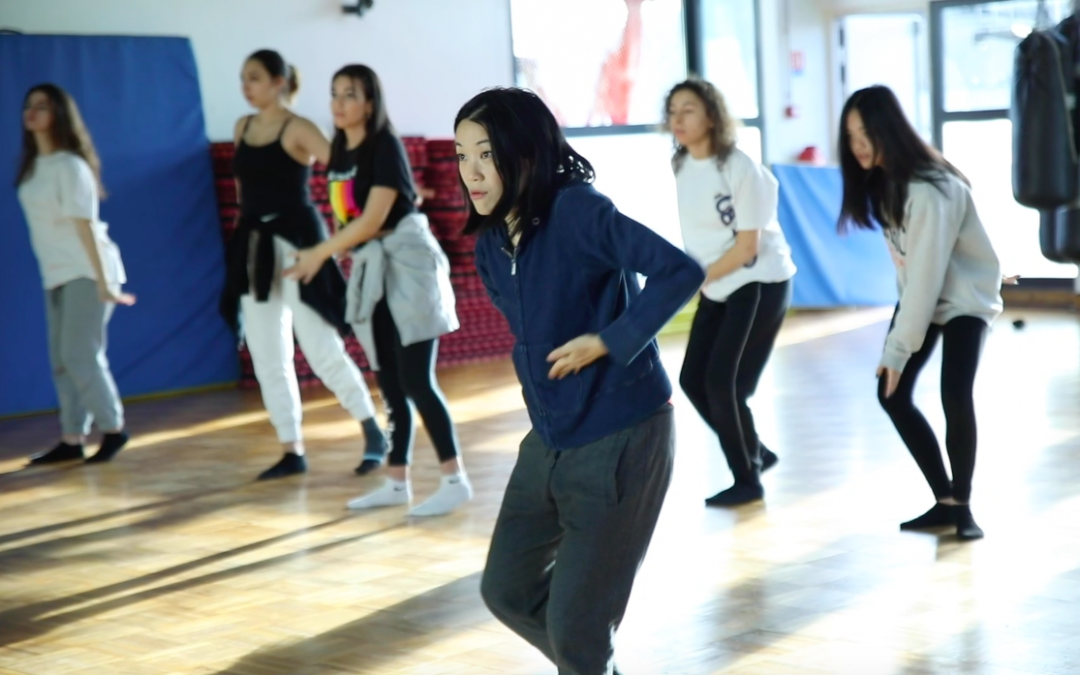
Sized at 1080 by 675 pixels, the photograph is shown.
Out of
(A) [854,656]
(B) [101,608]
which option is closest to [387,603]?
(B) [101,608]

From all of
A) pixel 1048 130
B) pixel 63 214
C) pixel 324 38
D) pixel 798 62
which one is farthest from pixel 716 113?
pixel 798 62

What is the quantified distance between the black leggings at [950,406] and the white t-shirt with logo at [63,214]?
3.53m

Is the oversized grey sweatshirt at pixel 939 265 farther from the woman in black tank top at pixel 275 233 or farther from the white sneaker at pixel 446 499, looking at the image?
the woman in black tank top at pixel 275 233

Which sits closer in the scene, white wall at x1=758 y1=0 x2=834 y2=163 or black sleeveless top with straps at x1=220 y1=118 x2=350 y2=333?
black sleeveless top with straps at x1=220 y1=118 x2=350 y2=333

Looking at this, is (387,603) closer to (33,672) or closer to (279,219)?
(33,672)

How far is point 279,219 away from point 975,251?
2548 millimetres

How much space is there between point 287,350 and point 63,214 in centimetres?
126

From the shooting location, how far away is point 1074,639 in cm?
306

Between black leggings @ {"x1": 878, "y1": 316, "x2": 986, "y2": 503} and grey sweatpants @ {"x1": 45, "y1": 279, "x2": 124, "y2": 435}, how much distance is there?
3595 mm

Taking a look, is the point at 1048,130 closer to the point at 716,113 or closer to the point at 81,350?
the point at 716,113

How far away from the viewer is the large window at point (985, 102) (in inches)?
445

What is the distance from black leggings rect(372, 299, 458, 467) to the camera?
4.66 meters

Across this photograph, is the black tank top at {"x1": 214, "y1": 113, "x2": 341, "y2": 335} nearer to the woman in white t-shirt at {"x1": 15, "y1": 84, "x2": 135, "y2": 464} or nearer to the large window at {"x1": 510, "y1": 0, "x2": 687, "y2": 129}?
the woman in white t-shirt at {"x1": 15, "y1": 84, "x2": 135, "y2": 464}

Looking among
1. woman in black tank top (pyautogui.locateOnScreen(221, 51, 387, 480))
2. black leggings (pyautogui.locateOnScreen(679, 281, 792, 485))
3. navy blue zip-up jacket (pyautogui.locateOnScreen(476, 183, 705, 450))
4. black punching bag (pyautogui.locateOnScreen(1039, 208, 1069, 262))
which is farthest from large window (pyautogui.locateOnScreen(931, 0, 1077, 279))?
navy blue zip-up jacket (pyautogui.locateOnScreen(476, 183, 705, 450))
